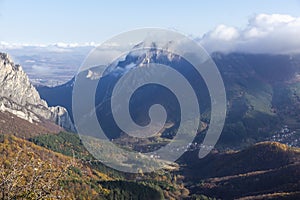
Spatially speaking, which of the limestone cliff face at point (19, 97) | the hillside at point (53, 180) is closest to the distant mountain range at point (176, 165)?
the limestone cliff face at point (19, 97)

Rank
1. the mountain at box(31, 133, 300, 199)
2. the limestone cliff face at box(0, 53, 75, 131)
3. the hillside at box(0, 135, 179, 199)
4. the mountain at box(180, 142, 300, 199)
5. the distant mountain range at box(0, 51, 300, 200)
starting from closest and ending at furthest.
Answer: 1. the hillside at box(0, 135, 179, 199)
2. the distant mountain range at box(0, 51, 300, 200)
3. the mountain at box(180, 142, 300, 199)
4. the mountain at box(31, 133, 300, 199)
5. the limestone cliff face at box(0, 53, 75, 131)

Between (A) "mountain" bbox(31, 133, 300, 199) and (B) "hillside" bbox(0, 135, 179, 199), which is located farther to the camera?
(A) "mountain" bbox(31, 133, 300, 199)

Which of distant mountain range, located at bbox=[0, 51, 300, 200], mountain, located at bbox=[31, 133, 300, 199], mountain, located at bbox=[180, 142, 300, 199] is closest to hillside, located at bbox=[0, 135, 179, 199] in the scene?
distant mountain range, located at bbox=[0, 51, 300, 200]

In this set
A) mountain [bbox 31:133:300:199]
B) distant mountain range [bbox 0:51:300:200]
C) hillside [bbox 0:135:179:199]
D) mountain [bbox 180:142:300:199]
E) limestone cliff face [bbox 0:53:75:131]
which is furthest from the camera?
limestone cliff face [bbox 0:53:75:131]

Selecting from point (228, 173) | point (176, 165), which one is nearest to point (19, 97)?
point (176, 165)

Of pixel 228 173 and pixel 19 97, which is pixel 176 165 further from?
pixel 19 97

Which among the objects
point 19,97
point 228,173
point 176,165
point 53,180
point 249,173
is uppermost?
point 53,180

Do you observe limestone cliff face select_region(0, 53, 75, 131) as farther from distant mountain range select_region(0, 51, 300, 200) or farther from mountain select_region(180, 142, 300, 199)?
mountain select_region(180, 142, 300, 199)

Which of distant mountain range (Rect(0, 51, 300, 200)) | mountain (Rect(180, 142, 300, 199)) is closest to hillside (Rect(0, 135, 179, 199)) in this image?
distant mountain range (Rect(0, 51, 300, 200))
